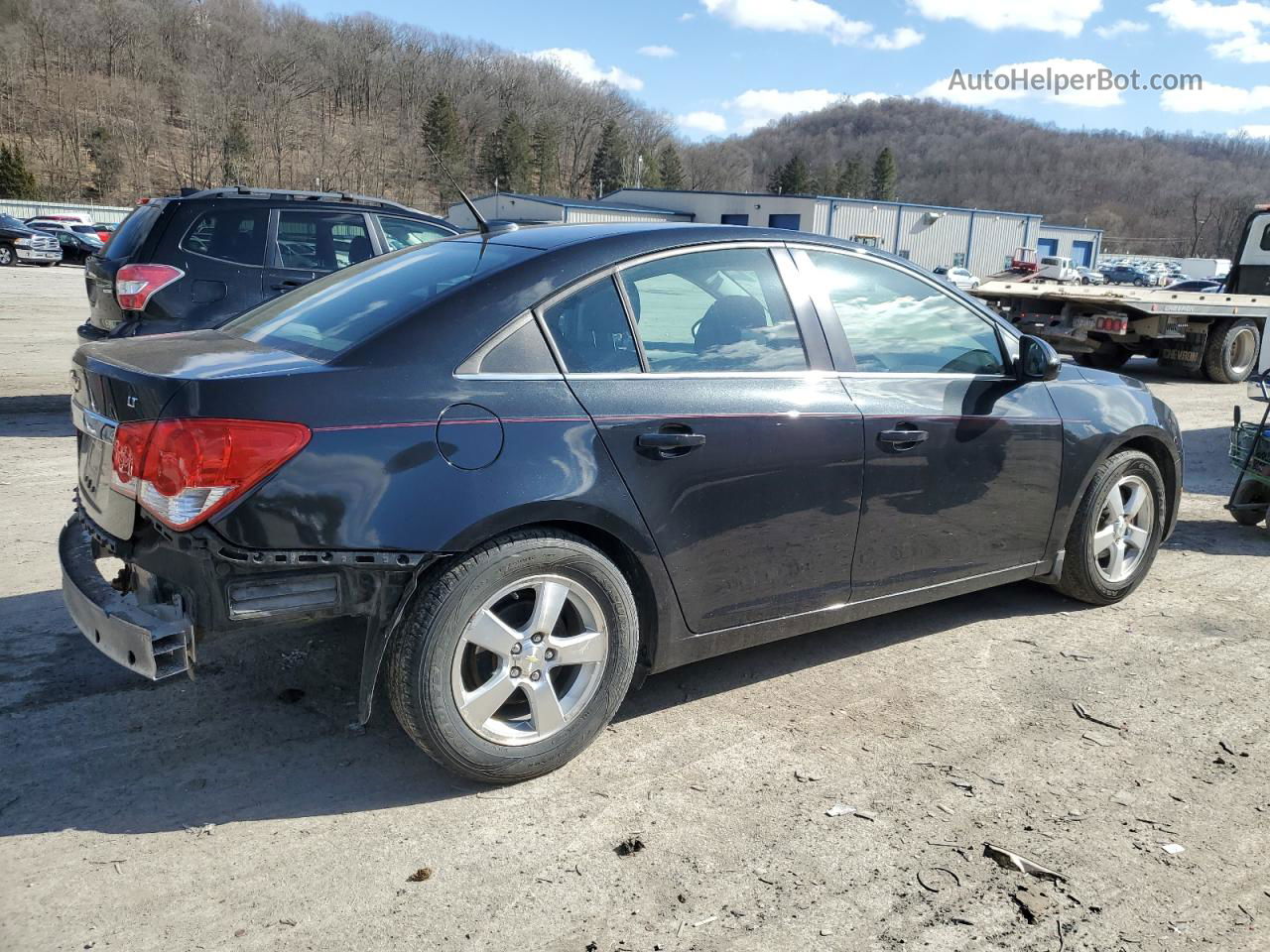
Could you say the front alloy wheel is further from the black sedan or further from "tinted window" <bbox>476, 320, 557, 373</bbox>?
"tinted window" <bbox>476, 320, 557, 373</bbox>

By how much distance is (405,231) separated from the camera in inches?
322

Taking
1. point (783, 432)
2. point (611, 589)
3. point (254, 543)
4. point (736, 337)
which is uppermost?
point (736, 337)

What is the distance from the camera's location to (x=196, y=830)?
2768mm

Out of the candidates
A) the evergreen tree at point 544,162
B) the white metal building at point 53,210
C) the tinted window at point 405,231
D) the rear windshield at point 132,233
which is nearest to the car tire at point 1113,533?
the tinted window at point 405,231

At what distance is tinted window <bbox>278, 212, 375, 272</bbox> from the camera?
7586mm

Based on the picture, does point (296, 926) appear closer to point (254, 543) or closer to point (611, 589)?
point (254, 543)

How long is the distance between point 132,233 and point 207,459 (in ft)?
19.0

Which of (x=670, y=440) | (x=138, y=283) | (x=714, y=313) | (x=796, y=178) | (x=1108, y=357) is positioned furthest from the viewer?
(x=796, y=178)

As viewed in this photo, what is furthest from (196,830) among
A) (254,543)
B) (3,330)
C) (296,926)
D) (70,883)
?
(3,330)

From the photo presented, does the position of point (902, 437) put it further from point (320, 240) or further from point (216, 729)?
point (320, 240)

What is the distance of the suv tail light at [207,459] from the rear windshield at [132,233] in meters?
5.38

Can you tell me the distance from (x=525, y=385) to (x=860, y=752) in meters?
1.64

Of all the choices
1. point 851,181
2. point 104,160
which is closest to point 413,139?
point 104,160

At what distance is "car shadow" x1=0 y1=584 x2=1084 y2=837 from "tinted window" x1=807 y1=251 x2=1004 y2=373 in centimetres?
123
